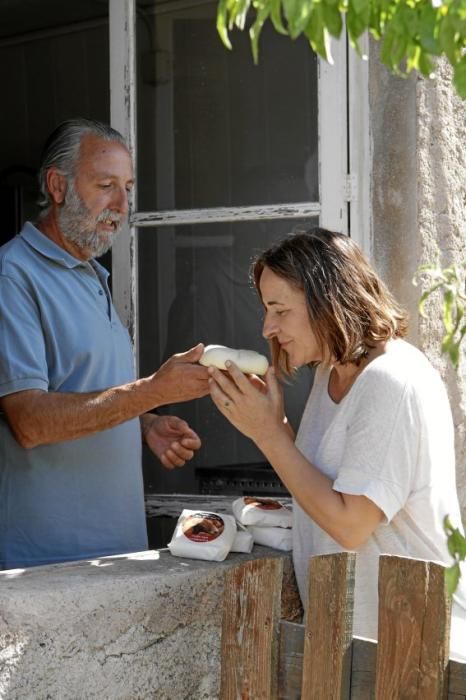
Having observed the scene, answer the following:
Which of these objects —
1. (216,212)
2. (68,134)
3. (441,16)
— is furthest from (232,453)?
(441,16)

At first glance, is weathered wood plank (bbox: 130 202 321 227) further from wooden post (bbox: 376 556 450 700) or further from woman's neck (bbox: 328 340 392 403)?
wooden post (bbox: 376 556 450 700)

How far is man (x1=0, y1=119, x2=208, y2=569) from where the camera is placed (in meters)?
2.84

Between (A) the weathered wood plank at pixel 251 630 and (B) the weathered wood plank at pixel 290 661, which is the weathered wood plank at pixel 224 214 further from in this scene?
(B) the weathered wood plank at pixel 290 661

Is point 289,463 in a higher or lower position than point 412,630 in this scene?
higher

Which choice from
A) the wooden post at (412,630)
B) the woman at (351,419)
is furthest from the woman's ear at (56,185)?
the wooden post at (412,630)

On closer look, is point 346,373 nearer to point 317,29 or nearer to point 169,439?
point 169,439

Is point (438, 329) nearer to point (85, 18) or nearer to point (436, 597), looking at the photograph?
point (436, 597)

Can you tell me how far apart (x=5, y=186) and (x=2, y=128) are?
1.29 feet

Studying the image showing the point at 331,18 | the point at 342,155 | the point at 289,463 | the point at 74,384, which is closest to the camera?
the point at 331,18

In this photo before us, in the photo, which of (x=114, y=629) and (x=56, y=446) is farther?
(x=56, y=446)

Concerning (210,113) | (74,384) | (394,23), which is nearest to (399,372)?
(74,384)

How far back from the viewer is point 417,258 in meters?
3.25

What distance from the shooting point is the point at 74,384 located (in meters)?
3.01

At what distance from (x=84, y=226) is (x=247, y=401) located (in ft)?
2.89
